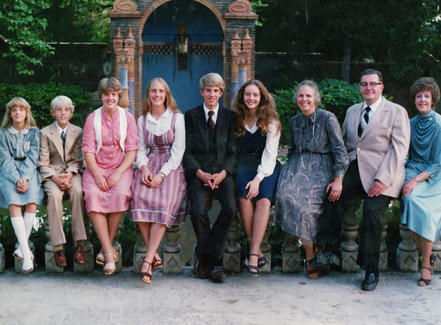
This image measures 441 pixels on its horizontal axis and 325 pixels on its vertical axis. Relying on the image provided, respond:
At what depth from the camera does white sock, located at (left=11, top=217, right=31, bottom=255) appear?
4.14 m

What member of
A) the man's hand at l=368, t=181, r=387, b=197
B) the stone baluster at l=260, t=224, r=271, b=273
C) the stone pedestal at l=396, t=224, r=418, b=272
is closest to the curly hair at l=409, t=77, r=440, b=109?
the man's hand at l=368, t=181, r=387, b=197

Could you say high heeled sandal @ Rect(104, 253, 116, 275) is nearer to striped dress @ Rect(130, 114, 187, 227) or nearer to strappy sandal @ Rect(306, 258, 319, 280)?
striped dress @ Rect(130, 114, 187, 227)

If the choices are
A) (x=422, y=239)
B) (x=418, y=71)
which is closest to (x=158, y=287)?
(x=422, y=239)

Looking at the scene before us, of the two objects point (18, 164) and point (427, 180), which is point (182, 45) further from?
point (427, 180)

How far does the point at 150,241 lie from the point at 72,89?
12.8 m

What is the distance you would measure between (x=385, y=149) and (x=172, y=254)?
7.25 ft

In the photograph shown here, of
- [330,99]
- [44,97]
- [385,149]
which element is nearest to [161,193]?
[385,149]

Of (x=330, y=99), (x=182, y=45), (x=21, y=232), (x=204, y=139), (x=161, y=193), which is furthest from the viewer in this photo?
(x=182, y=45)

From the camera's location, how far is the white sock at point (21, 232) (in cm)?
414

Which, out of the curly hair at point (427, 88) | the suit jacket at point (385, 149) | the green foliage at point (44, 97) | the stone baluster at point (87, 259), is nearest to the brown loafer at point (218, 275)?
the stone baluster at point (87, 259)

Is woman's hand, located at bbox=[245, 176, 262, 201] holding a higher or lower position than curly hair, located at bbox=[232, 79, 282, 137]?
lower

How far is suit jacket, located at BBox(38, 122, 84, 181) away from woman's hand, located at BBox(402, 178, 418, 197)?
307cm

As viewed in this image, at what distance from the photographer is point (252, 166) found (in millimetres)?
4488

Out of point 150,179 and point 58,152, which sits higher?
point 58,152
